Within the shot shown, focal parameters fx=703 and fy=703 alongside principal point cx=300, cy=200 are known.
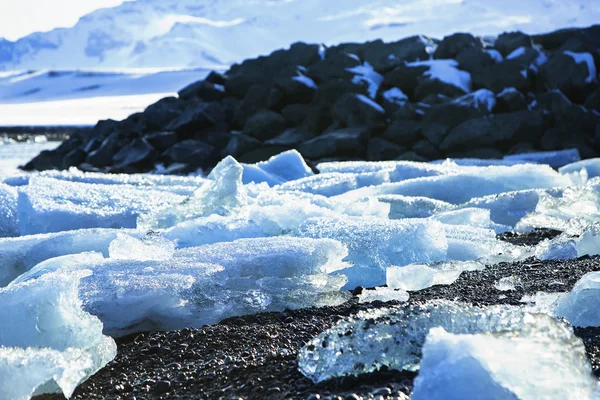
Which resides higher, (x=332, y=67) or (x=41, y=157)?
(x=332, y=67)

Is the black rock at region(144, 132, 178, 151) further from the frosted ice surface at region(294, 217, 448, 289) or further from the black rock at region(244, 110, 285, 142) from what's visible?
the frosted ice surface at region(294, 217, 448, 289)

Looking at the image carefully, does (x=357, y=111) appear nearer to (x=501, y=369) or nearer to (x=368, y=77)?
(x=368, y=77)

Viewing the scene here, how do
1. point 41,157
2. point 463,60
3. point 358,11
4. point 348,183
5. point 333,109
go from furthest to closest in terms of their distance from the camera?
1. point 358,11
2. point 41,157
3. point 463,60
4. point 333,109
5. point 348,183

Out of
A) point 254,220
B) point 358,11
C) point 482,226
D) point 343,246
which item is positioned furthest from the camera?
point 358,11

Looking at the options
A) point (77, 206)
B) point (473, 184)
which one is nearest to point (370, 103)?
point (473, 184)

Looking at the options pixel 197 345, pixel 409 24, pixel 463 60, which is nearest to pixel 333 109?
pixel 463 60

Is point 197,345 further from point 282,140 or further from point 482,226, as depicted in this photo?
point 282,140

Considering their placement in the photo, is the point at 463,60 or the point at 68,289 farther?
the point at 463,60

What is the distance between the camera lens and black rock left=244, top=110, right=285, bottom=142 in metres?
11.7

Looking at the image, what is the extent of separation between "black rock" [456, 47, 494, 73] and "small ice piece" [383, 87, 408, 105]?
4.05 ft

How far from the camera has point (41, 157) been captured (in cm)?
1386

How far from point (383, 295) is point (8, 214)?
2.64m

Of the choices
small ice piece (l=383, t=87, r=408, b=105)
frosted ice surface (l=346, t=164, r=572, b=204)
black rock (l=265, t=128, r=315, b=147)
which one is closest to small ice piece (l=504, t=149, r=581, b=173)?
small ice piece (l=383, t=87, r=408, b=105)

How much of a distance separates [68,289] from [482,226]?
228 centimetres
